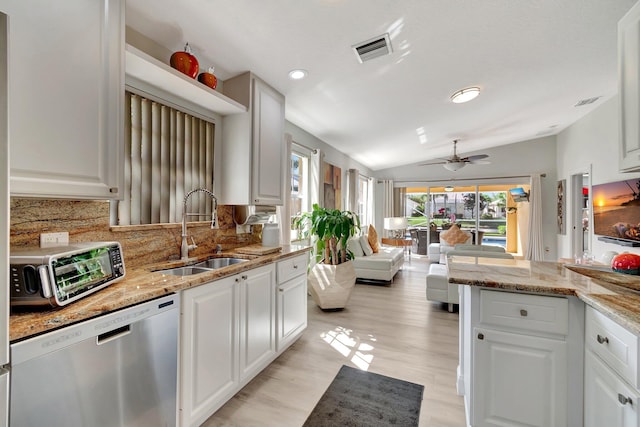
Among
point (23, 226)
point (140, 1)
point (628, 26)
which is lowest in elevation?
point (23, 226)

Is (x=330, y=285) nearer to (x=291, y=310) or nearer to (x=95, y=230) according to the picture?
(x=291, y=310)

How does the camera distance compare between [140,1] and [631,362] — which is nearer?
[631,362]

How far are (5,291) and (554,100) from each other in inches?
225

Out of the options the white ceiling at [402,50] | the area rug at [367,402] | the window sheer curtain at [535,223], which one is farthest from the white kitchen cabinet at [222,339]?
the window sheer curtain at [535,223]

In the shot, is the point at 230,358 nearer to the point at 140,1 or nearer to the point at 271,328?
the point at 271,328

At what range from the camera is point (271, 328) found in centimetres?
229

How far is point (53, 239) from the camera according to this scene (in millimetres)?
1418

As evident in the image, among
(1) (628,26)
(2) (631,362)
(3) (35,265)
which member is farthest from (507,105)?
(3) (35,265)

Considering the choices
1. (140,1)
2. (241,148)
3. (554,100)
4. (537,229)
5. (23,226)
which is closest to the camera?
(23,226)

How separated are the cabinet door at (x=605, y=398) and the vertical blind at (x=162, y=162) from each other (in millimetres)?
2493

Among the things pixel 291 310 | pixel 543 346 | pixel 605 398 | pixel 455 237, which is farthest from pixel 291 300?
pixel 455 237

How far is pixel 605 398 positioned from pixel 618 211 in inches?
158

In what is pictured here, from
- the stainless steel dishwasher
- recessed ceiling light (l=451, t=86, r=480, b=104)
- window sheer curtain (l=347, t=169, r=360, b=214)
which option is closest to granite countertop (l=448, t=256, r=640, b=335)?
the stainless steel dishwasher

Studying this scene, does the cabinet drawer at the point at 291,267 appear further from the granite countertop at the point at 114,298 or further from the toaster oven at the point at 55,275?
the toaster oven at the point at 55,275
